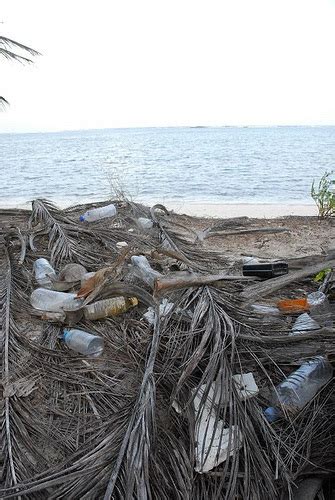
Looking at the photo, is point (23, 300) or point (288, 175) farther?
point (288, 175)

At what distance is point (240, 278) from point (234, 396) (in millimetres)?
1182

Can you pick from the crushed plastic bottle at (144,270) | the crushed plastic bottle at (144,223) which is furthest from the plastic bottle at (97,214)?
the crushed plastic bottle at (144,270)

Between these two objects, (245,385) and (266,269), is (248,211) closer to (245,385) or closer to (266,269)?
(266,269)

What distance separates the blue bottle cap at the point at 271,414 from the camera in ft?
6.83

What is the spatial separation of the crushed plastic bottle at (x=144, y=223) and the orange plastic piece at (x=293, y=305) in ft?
8.47

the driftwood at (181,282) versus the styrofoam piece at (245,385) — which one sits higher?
the driftwood at (181,282)

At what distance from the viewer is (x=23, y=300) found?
3.15 meters

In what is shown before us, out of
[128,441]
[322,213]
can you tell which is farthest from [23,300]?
[322,213]

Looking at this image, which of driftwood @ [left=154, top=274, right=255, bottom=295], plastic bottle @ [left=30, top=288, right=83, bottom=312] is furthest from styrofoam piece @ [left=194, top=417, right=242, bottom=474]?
plastic bottle @ [left=30, top=288, right=83, bottom=312]

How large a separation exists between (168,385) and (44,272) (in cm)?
169

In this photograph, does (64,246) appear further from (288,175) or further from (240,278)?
(288,175)

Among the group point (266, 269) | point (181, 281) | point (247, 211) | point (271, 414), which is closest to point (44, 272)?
point (181, 281)

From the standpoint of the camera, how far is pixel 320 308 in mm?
2766

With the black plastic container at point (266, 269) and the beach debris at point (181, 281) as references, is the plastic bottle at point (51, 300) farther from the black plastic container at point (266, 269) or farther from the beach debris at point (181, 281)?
the black plastic container at point (266, 269)
